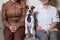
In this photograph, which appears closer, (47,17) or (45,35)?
(45,35)

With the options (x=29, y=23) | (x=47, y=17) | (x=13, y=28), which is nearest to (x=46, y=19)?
(x=47, y=17)

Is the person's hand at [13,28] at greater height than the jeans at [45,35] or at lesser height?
greater

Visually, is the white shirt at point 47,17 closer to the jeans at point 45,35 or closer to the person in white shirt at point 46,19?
the person in white shirt at point 46,19

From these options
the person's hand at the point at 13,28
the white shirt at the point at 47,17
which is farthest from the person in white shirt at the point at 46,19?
the person's hand at the point at 13,28

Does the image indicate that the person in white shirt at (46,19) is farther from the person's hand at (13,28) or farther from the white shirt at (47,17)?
the person's hand at (13,28)

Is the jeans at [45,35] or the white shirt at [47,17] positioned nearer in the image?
the jeans at [45,35]

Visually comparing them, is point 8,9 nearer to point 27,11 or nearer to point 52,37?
point 27,11

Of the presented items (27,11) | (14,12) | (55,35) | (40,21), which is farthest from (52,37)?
(14,12)

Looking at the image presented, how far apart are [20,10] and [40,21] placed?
1.16 feet

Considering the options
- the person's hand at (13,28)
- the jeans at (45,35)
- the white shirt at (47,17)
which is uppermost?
the white shirt at (47,17)

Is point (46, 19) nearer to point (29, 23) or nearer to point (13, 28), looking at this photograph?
Result: point (29, 23)

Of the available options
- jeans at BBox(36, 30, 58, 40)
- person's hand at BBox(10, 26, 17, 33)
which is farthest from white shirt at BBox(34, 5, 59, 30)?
person's hand at BBox(10, 26, 17, 33)

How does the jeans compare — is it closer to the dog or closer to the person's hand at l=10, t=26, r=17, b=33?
the dog

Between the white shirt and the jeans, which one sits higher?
the white shirt
